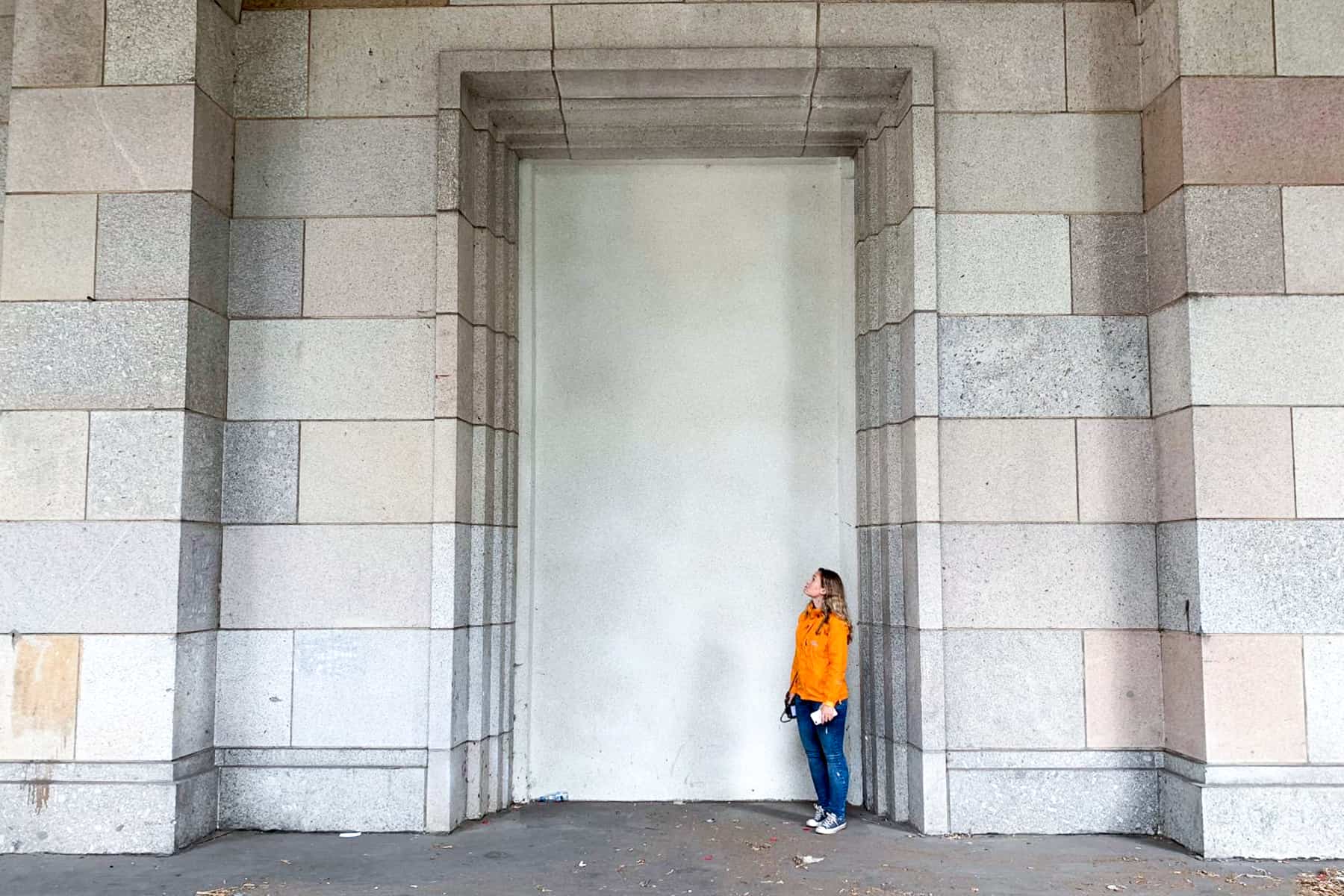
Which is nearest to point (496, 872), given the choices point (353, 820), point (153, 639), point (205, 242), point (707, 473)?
point (353, 820)

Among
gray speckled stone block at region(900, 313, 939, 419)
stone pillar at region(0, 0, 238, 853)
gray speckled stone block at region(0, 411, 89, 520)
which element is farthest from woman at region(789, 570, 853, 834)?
gray speckled stone block at region(0, 411, 89, 520)

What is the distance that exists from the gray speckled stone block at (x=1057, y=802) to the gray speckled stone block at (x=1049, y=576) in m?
1.07

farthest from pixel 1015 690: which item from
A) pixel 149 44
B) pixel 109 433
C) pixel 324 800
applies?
pixel 149 44

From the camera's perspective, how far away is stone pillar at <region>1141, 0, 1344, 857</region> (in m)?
6.40

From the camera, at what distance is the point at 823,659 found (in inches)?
273

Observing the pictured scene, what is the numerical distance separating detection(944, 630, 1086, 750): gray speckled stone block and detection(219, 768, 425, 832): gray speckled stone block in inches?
155

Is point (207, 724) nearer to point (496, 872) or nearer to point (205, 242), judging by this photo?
point (496, 872)

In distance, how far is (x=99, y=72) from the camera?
700cm

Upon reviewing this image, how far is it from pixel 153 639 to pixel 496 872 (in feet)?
9.30

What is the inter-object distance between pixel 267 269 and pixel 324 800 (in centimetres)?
400

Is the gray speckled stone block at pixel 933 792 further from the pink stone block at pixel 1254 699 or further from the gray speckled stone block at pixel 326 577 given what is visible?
the gray speckled stone block at pixel 326 577

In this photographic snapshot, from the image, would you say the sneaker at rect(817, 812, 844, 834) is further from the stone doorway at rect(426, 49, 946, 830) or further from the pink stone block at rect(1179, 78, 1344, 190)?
the pink stone block at rect(1179, 78, 1344, 190)

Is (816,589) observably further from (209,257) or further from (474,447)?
(209,257)

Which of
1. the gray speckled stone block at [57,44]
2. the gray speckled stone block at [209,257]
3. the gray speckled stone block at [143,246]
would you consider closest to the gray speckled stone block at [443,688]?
the gray speckled stone block at [209,257]
